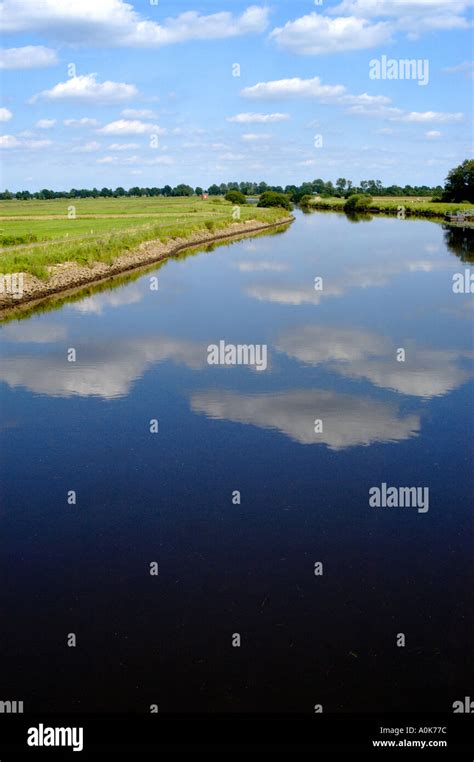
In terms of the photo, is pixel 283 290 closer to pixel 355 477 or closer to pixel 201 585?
pixel 355 477

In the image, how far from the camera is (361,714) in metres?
8.39

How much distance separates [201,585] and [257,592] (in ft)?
3.08

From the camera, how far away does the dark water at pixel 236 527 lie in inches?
355

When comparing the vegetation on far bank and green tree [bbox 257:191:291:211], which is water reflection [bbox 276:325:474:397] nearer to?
the vegetation on far bank

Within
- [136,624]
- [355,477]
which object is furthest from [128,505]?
[355,477]

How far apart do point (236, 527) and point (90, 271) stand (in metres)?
38.3

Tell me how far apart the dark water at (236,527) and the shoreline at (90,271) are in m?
11.6

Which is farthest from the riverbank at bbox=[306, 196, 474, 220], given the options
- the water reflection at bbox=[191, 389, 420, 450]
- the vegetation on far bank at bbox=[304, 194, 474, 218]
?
the water reflection at bbox=[191, 389, 420, 450]

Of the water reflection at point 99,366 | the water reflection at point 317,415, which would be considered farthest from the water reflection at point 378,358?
the water reflection at point 99,366

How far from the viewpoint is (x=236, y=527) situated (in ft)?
41.5

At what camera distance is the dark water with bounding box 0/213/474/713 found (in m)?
9.02

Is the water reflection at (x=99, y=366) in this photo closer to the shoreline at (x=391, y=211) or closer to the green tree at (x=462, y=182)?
the shoreline at (x=391, y=211)

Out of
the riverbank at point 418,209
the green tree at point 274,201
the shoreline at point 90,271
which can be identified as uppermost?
the green tree at point 274,201

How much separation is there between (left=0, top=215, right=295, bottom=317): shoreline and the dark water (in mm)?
11619
